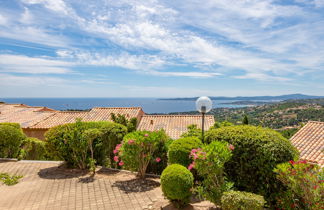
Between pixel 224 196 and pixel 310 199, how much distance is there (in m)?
1.76

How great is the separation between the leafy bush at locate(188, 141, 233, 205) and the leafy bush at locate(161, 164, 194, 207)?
14.8 inches

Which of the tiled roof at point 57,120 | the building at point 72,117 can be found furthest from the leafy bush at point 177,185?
the tiled roof at point 57,120

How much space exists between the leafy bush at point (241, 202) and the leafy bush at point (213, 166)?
1.41 feet

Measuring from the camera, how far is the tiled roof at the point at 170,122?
21359 millimetres

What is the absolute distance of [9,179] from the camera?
706 cm

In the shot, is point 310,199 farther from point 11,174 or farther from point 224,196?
point 11,174

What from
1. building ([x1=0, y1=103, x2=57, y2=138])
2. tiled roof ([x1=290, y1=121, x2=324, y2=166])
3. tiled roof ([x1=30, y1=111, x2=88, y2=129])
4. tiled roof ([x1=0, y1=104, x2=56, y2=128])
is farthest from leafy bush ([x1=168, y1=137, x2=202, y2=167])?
tiled roof ([x1=0, y1=104, x2=56, y2=128])

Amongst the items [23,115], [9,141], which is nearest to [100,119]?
[23,115]

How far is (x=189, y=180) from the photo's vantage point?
16.8 ft

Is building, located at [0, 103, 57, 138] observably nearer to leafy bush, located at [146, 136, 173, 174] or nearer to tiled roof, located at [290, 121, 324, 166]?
leafy bush, located at [146, 136, 173, 174]

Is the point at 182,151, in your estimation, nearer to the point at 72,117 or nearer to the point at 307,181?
the point at 307,181

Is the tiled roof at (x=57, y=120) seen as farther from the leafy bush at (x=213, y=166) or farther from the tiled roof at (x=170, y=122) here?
the leafy bush at (x=213, y=166)

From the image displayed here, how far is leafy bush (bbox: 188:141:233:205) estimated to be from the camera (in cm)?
477

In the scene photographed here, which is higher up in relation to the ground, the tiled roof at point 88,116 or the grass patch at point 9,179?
the tiled roof at point 88,116
